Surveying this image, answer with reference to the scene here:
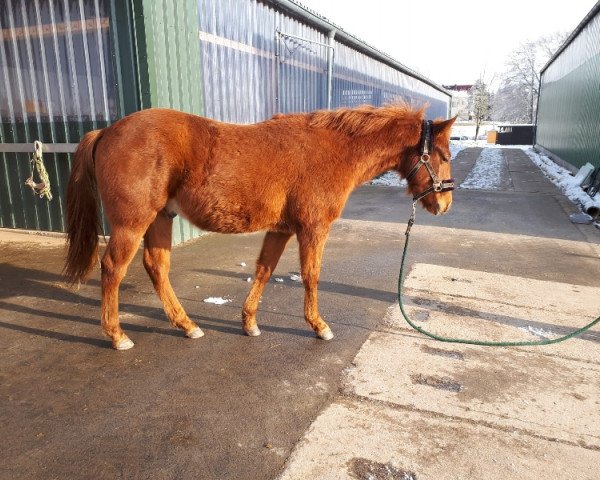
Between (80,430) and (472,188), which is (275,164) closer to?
(80,430)

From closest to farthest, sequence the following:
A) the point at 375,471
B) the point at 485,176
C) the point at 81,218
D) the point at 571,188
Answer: the point at 375,471
the point at 81,218
the point at 571,188
the point at 485,176

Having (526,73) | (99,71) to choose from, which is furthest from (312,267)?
(526,73)

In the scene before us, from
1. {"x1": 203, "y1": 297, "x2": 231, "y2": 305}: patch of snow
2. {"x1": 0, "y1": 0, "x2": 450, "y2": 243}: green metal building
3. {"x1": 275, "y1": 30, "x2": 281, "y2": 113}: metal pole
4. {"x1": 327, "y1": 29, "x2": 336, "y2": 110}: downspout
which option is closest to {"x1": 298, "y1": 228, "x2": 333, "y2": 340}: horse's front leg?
{"x1": 203, "y1": 297, "x2": 231, "y2": 305}: patch of snow

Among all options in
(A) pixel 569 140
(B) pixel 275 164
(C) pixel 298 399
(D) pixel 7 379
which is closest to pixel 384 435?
(C) pixel 298 399

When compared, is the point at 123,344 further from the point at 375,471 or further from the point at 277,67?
the point at 277,67

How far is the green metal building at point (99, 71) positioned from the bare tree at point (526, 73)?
60.2 meters

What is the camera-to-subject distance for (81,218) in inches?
134

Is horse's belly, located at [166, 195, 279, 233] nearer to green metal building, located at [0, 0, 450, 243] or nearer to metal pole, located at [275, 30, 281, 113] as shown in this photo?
green metal building, located at [0, 0, 450, 243]

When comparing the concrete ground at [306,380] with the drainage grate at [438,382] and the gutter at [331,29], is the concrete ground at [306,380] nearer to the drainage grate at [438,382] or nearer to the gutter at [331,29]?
the drainage grate at [438,382]

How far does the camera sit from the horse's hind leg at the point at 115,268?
303cm

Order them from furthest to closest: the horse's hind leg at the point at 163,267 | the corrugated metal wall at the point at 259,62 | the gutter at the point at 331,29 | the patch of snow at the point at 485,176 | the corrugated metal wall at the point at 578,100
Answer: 1. the corrugated metal wall at the point at 578,100
2. the patch of snow at the point at 485,176
3. the gutter at the point at 331,29
4. the corrugated metal wall at the point at 259,62
5. the horse's hind leg at the point at 163,267

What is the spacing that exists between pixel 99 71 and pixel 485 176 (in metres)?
13.3

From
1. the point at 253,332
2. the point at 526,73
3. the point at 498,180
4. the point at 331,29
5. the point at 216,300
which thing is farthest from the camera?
the point at 526,73

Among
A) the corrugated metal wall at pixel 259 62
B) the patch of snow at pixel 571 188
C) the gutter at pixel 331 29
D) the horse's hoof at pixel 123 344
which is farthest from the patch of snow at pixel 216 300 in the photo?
the patch of snow at pixel 571 188
